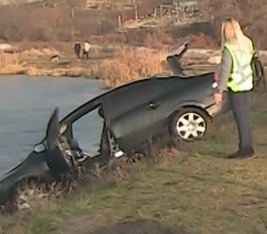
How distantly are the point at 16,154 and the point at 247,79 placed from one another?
801 cm

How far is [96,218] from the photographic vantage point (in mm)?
7898

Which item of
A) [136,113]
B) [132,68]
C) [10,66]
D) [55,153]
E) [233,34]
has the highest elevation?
[233,34]

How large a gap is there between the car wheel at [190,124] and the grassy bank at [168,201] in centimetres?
137

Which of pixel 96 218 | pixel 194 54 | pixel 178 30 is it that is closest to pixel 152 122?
pixel 96 218

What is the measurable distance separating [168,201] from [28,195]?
277 centimetres

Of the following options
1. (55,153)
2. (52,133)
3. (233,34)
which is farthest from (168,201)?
(52,133)

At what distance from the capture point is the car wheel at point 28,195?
A: 10102 mm

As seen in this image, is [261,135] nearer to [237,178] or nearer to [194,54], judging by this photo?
[237,178]

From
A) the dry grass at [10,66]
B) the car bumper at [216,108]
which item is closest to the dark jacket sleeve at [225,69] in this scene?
the car bumper at [216,108]

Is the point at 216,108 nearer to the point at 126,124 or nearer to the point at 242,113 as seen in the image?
the point at 126,124

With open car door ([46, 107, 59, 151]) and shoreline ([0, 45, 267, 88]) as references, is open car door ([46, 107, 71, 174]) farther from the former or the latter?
shoreline ([0, 45, 267, 88])

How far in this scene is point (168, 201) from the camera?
8227 millimetres

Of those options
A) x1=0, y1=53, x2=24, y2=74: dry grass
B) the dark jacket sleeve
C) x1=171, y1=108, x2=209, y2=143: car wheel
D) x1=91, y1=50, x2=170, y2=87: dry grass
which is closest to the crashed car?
x1=171, y1=108, x2=209, y2=143: car wheel

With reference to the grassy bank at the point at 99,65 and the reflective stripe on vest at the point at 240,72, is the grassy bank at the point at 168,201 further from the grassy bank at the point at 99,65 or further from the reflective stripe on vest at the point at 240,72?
the grassy bank at the point at 99,65
